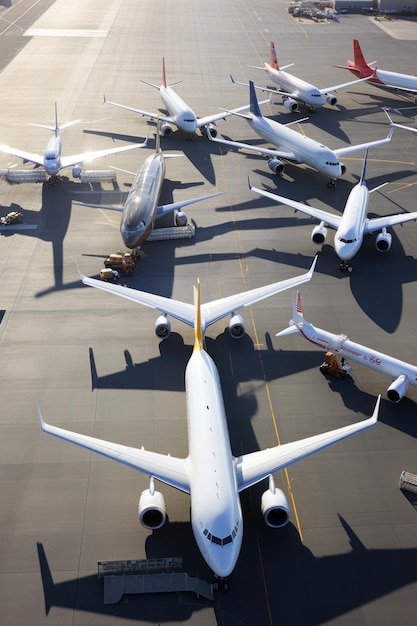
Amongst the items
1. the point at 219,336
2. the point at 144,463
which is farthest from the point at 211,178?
the point at 144,463

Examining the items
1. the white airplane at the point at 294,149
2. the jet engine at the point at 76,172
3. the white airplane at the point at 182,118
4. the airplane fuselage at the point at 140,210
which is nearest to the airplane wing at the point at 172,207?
the airplane fuselage at the point at 140,210

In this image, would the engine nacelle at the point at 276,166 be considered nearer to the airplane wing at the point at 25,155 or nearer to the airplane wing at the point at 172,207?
the airplane wing at the point at 172,207

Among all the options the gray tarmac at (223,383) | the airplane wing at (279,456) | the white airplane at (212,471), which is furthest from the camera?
the airplane wing at (279,456)

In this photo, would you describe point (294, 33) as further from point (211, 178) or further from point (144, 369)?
point (144, 369)

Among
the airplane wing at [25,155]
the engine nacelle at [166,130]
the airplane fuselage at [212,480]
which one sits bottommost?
the engine nacelle at [166,130]

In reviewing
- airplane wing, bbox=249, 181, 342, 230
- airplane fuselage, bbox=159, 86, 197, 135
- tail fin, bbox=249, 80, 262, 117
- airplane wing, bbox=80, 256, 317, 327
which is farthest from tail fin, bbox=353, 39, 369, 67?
airplane wing, bbox=80, 256, 317, 327

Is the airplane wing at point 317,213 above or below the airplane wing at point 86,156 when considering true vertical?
below

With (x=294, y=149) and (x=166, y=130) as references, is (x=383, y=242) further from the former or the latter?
(x=166, y=130)
